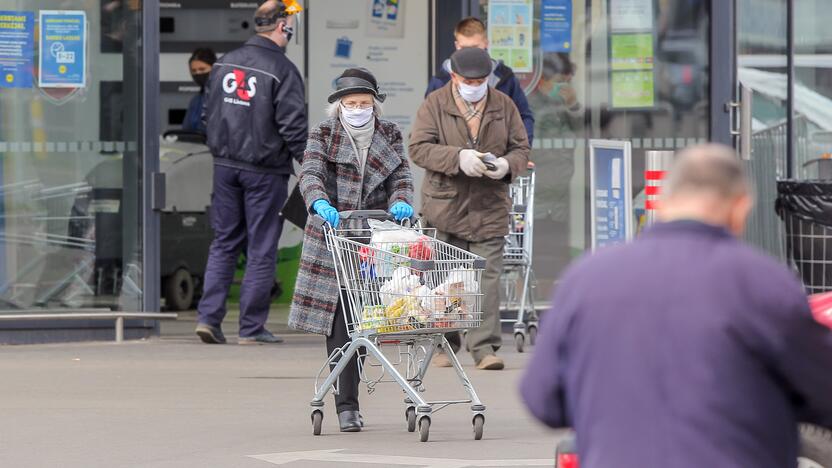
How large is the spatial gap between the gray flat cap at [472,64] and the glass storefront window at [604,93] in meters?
2.87

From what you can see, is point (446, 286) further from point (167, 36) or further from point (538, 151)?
point (167, 36)

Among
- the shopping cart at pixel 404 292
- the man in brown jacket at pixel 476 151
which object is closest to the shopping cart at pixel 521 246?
the man in brown jacket at pixel 476 151

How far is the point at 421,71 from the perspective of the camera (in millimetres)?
14055

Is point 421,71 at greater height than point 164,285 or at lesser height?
greater

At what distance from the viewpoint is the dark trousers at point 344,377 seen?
7910 mm

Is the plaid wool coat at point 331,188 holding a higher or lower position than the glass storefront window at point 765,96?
lower

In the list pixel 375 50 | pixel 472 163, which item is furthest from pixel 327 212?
pixel 375 50

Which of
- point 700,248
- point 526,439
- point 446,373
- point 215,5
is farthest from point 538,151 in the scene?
point 700,248

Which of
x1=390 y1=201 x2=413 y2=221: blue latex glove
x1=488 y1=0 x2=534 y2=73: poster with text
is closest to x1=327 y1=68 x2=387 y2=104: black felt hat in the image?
x1=390 y1=201 x2=413 y2=221: blue latex glove

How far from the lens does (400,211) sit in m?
7.73

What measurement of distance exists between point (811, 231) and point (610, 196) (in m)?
1.33

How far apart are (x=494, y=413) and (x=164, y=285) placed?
6104mm

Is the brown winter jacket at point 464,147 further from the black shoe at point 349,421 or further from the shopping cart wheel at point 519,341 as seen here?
the black shoe at point 349,421

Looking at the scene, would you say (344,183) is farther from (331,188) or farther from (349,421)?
(349,421)
